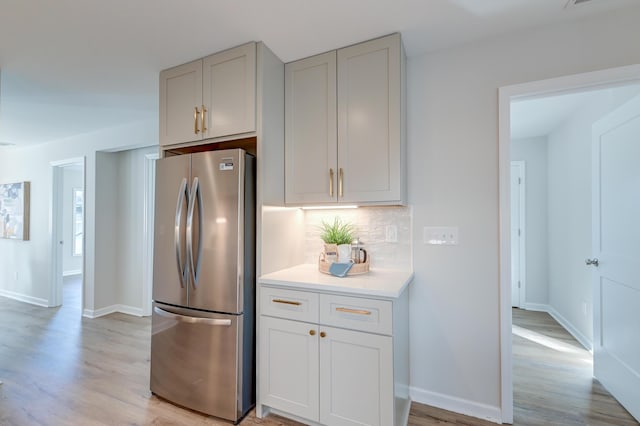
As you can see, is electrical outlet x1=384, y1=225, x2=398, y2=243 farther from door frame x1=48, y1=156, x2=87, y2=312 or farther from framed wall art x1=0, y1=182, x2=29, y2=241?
framed wall art x1=0, y1=182, x2=29, y2=241

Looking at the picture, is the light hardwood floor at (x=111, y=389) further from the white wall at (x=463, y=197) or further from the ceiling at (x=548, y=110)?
the ceiling at (x=548, y=110)

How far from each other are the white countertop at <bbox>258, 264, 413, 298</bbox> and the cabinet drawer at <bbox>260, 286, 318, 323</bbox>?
0.16 ft

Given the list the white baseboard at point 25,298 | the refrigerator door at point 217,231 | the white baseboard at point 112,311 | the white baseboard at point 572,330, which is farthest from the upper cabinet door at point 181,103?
the white baseboard at point 25,298

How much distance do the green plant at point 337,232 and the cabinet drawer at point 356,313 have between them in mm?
570

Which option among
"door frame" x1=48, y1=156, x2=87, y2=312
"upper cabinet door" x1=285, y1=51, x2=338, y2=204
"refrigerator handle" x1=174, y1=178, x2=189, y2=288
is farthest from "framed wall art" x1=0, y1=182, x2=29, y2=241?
"upper cabinet door" x1=285, y1=51, x2=338, y2=204

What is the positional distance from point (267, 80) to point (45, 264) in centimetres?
474

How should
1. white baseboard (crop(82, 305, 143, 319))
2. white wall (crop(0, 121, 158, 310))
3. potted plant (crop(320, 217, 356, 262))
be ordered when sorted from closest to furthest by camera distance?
potted plant (crop(320, 217, 356, 262))
white wall (crop(0, 121, 158, 310))
white baseboard (crop(82, 305, 143, 319))

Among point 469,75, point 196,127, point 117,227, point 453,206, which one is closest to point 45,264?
A: point 117,227

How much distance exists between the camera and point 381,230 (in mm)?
2318

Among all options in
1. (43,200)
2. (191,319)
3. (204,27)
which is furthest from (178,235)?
(43,200)

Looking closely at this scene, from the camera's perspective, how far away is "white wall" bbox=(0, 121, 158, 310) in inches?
155

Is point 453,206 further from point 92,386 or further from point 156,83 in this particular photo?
point 92,386

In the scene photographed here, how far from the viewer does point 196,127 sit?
2227 mm

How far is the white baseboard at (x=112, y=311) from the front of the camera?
4.05 m
